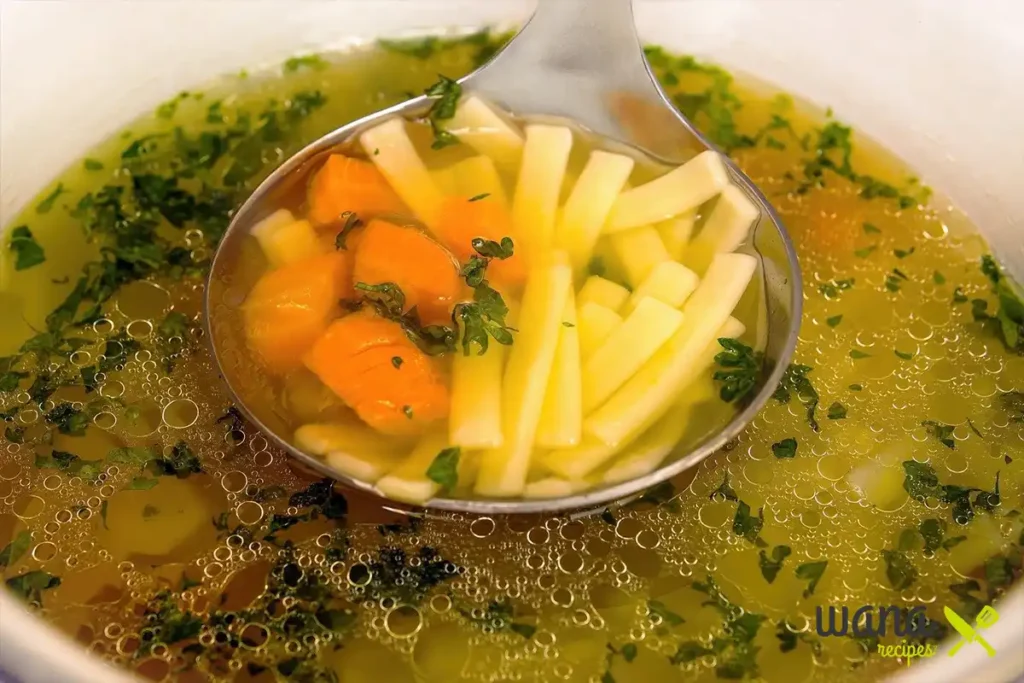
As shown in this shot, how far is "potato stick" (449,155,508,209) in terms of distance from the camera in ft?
5.10

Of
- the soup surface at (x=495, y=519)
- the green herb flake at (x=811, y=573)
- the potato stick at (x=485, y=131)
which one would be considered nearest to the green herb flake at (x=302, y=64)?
the soup surface at (x=495, y=519)

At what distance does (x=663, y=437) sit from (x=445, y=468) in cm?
36

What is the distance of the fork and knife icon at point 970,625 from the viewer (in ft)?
3.93

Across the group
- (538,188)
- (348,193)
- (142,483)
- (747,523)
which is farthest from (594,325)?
(142,483)

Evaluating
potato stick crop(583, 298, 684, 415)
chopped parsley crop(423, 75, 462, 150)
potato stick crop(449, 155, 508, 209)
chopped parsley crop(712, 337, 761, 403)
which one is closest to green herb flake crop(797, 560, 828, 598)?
chopped parsley crop(712, 337, 761, 403)

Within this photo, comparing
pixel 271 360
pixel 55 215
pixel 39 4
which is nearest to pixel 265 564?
pixel 271 360

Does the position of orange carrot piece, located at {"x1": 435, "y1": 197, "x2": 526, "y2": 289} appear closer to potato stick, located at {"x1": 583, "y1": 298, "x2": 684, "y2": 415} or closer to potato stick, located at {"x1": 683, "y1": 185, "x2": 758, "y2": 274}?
potato stick, located at {"x1": 583, "y1": 298, "x2": 684, "y2": 415}

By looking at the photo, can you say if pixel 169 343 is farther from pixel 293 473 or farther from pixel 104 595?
pixel 104 595

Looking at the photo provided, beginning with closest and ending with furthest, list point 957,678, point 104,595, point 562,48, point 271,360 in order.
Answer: point 957,678, point 104,595, point 271,360, point 562,48

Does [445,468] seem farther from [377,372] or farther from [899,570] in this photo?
[899,570]

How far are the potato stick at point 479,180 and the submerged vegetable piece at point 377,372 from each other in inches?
14.3

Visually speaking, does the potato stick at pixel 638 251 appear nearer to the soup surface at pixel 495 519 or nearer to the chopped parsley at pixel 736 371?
the chopped parsley at pixel 736 371

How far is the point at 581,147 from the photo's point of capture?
170 cm

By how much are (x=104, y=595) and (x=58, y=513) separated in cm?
18
